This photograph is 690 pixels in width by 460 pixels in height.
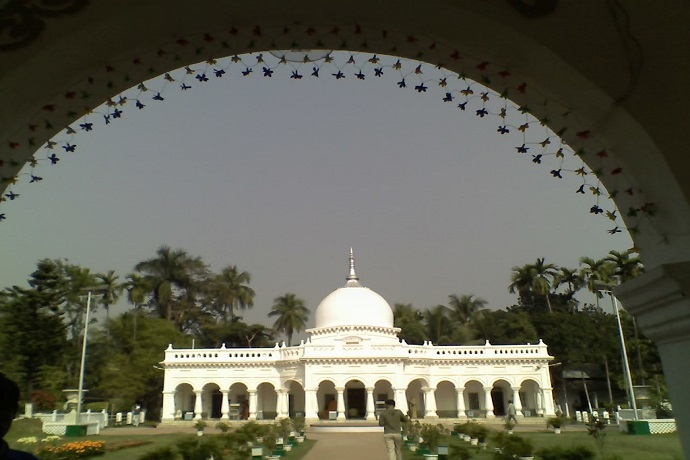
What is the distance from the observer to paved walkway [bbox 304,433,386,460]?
1459 cm

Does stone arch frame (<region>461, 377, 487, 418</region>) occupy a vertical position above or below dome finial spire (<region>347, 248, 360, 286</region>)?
below

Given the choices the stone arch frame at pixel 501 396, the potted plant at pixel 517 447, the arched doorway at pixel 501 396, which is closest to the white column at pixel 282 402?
the stone arch frame at pixel 501 396

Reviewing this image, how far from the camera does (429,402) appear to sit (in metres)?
30.9

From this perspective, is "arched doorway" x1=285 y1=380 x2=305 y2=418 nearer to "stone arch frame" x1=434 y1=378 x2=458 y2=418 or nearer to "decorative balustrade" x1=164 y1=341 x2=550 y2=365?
"decorative balustrade" x1=164 y1=341 x2=550 y2=365

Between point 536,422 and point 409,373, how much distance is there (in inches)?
273

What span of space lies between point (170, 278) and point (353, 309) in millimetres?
20850

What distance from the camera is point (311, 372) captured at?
29672 millimetres

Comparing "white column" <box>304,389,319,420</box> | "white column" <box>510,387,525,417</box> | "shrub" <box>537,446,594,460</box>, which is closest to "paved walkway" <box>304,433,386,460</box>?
"shrub" <box>537,446,594,460</box>

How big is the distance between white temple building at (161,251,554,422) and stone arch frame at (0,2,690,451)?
87.0 ft

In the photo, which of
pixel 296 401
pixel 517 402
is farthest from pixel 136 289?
pixel 517 402

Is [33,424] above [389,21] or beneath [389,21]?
beneath

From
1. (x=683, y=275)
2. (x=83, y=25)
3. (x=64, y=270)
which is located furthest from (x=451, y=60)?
(x=64, y=270)

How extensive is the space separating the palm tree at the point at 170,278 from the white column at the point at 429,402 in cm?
2419

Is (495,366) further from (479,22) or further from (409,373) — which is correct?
(479,22)
